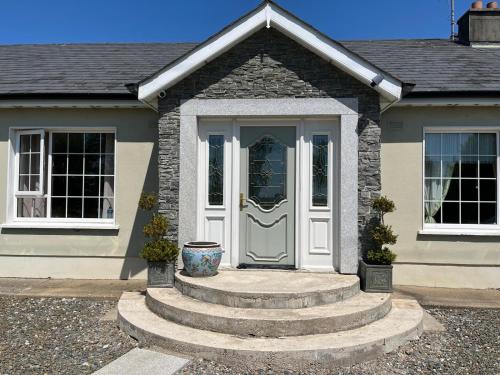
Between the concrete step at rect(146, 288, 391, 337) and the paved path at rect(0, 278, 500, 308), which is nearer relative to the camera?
the concrete step at rect(146, 288, 391, 337)

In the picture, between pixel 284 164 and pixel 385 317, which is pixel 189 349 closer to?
pixel 385 317

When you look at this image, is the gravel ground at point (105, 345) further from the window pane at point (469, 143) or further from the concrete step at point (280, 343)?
the window pane at point (469, 143)

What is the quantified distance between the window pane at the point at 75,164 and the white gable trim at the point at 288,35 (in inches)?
96.8

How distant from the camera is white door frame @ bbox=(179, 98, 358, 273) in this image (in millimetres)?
6530

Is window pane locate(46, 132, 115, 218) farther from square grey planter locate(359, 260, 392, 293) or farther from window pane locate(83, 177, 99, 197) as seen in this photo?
square grey planter locate(359, 260, 392, 293)

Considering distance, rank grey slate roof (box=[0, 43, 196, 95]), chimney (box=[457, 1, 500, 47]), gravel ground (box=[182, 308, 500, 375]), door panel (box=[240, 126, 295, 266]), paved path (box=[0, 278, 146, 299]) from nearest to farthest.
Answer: gravel ground (box=[182, 308, 500, 375]) → paved path (box=[0, 278, 146, 299]) → door panel (box=[240, 126, 295, 266]) → grey slate roof (box=[0, 43, 196, 95]) → chimney (box=[457, 1, 500, 47])

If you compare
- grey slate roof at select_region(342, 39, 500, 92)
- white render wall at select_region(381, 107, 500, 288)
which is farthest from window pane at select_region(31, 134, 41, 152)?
grey slate roof at select_region(342, 39, 500, 92)

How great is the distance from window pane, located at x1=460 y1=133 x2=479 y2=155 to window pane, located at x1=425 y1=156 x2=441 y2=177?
0.51m

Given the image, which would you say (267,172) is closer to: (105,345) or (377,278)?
(377,278)

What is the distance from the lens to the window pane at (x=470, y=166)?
299 inches

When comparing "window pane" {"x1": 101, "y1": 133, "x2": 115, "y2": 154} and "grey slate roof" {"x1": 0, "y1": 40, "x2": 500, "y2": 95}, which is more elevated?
"grey slate roof" {"x1": 0, "y1": 40, "x2": 500, "y2": 95}

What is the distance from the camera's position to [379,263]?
20.2 feet

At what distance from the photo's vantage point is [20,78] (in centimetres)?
859

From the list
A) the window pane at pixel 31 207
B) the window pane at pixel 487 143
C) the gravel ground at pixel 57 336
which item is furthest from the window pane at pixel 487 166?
the window pane at pixel 31 207
